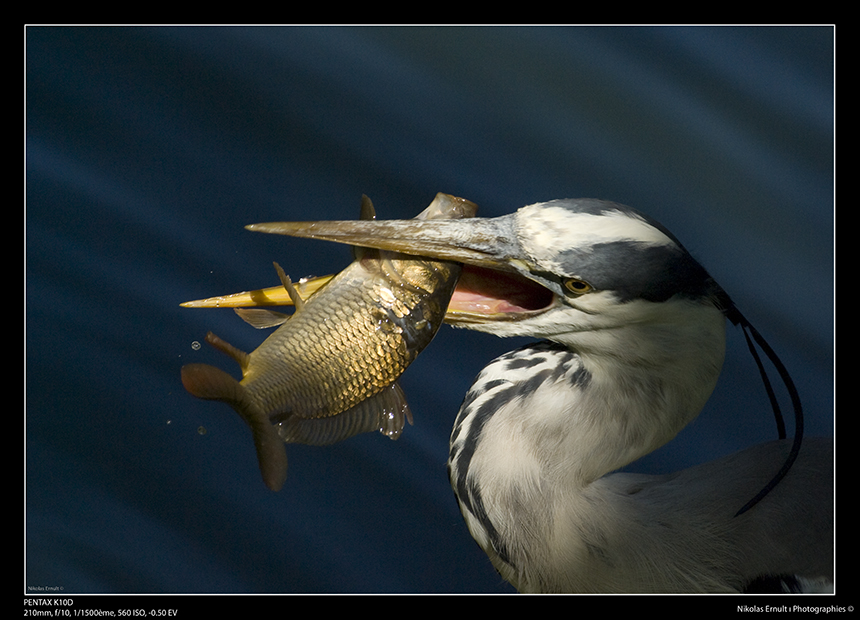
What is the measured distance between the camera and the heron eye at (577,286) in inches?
72.7

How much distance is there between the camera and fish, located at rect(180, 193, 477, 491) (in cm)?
170

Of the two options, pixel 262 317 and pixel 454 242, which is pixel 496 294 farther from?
pixel 262 317

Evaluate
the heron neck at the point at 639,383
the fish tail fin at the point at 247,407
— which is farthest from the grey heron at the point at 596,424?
the fish tail fin at the point at 247,407

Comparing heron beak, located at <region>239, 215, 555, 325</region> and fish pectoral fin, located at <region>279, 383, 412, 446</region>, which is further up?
heron beak, located at <region>239, 215, 555, 325</region>

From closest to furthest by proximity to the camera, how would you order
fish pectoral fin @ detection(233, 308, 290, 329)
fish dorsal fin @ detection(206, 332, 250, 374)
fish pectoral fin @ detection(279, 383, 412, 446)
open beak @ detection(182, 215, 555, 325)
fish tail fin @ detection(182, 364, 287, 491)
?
fish tail fin @ detection(182, 364, 287, 491)
fish dorsal fin @ detection(206, 332, 250, 374)
fish pectoral fin @ detection(279, 383, 412, 446)
open beak @ detection(182, 215, 555, 325)
fish pectoral fin @ detection(233, 308, 290, 329)

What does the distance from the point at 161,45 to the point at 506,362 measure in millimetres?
2502

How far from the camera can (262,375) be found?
1.65 meters

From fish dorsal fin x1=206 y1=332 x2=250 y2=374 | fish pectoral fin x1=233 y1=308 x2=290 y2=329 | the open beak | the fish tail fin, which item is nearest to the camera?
the fish tail fin

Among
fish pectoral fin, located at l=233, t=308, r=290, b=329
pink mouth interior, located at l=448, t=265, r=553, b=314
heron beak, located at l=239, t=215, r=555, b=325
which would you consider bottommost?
fish pectoral fin, located at l=233, t=308, r=290, b=329

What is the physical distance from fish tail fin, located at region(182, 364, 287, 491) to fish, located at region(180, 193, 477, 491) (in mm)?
72

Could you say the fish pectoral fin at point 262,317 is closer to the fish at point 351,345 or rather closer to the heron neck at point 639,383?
the fish at point 351,345

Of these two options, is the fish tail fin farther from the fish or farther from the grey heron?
the grey heron

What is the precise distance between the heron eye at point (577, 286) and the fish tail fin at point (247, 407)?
735 millimetres

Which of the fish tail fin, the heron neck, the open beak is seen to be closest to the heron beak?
the open beak
